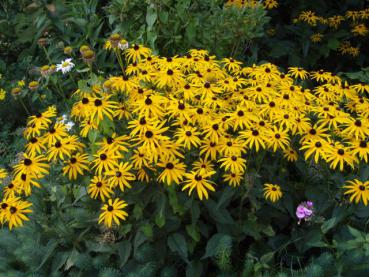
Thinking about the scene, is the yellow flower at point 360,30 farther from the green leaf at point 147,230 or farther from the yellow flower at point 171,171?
the green leaf at point 147,230

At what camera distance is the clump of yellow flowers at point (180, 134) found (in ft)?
6.27

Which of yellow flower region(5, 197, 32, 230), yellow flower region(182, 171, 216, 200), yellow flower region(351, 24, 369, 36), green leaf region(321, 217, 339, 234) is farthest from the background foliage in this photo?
yellow flower region(351, 24, 369, 36)

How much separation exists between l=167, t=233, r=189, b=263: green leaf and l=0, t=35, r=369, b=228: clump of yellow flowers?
196 millimetres

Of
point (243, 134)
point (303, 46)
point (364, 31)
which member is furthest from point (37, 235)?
point (364, 31)

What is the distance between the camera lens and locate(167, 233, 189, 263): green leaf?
1.99 metres

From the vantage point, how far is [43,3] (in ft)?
12.4

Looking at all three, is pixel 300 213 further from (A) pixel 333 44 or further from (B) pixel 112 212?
(A) pixel 333 44

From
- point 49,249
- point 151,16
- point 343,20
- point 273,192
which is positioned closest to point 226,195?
point 273,192

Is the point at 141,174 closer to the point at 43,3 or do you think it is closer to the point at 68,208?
the point at 68,208

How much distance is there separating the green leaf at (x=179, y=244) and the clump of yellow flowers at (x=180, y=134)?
20cm

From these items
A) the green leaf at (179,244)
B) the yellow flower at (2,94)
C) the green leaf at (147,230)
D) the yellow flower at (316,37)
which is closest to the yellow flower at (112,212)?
the green leaf at (147,230)

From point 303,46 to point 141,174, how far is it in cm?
241

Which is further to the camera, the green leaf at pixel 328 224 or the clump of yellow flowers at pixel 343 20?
the clump of yellow flowers at pixel 343 20

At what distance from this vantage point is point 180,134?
1.96 metres
